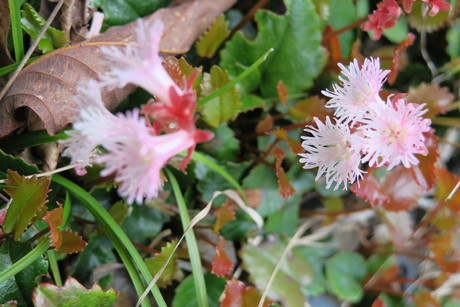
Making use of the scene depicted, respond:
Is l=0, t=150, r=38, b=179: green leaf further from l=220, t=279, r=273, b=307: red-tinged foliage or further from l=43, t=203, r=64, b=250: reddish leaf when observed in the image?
l=220, t=279, r=273, b=307: red-tinged foliage

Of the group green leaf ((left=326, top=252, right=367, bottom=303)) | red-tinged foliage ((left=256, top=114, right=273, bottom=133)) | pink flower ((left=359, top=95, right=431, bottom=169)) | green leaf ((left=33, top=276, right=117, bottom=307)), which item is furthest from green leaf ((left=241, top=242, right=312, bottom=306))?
pink flower ((left=359, top=95, right=431, bottom=169))

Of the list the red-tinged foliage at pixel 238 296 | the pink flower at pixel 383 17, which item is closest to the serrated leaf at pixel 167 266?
the red-tinged foliage at pixel 238 296

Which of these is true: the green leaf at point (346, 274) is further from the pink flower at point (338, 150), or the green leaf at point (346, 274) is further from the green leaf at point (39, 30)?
the green leaf at point (39, 30)

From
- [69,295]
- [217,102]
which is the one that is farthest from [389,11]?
[69,295]

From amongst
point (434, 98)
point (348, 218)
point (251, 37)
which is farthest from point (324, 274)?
point (251, 37)

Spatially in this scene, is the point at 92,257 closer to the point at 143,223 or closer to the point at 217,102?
the point at 143,223

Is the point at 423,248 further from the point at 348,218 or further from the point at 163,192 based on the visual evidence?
the point at 163,192
